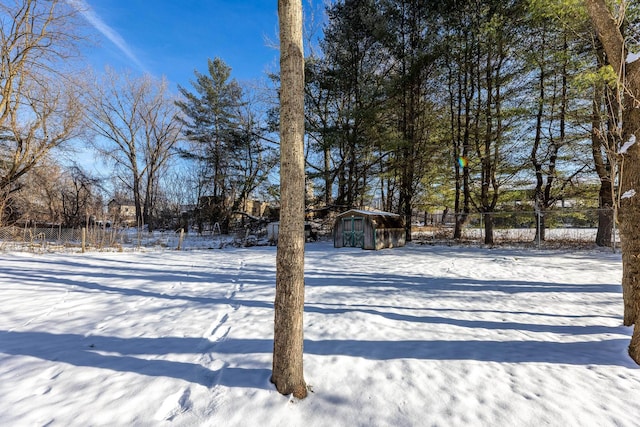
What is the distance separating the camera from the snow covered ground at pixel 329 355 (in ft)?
6.70

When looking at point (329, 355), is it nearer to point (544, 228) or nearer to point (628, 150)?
Result: point (628, 150)

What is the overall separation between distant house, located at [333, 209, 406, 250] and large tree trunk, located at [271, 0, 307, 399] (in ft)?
36.1

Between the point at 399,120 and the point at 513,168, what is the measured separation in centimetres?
691

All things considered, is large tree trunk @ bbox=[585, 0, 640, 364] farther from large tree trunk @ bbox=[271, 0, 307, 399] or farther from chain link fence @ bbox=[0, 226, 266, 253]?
chain link fence @ bbox=[0, 226, 266, 253]

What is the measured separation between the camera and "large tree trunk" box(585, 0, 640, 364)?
296 cm

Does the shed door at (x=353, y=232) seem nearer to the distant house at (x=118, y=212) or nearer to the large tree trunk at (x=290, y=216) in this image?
the large tree trunk at (x=290, y=216)

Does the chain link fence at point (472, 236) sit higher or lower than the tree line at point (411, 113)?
lower

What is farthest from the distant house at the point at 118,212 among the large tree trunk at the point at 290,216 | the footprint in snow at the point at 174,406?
the large tree trunk at the point at 290,216

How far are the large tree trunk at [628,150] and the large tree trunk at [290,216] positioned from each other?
11.7 ft

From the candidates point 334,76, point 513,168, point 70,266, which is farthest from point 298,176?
point 334,76

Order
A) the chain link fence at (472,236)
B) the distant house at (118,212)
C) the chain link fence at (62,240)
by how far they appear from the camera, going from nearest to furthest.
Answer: the chain link fence at (62,240), the chain link fence at (472,236), the distant house at (118,212)

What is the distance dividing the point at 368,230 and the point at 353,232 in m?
0.92

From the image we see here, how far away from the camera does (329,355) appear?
2.92 m

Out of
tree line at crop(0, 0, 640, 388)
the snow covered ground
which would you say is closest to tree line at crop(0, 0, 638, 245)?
tree line at crop(0, 0, 640, 388)
